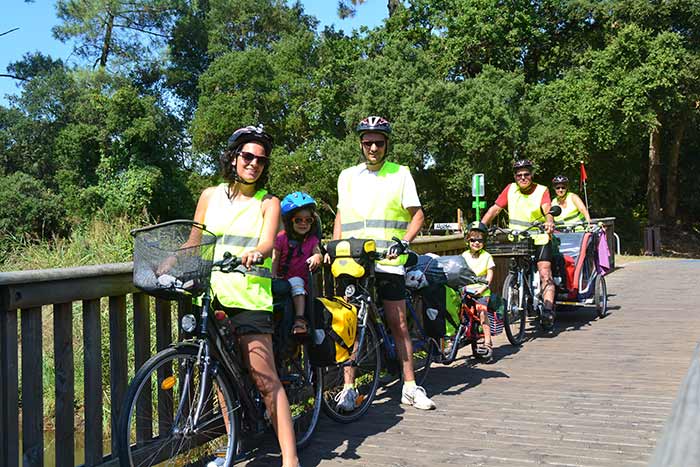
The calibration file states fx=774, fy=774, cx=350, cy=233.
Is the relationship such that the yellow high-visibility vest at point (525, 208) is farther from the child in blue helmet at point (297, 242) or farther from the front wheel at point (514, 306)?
the child in blue helmet at point (297, 242)

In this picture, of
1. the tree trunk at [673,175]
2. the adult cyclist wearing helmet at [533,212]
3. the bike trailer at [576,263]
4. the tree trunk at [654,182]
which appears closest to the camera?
the adult cyclist wearing helmet at [533,212]

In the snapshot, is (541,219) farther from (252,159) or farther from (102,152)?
(102,152)

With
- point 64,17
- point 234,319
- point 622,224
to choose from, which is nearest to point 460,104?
point 622,224

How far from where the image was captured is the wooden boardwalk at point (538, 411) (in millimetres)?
4523

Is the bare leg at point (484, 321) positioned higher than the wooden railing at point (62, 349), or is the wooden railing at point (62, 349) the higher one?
the wooden railing at point (62, 349)

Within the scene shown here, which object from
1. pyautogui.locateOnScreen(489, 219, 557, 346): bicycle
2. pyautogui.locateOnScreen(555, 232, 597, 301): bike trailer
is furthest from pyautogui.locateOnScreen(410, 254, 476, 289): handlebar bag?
pyautogui.locateOnScreen(555, 232, 597, 301): bike trailer

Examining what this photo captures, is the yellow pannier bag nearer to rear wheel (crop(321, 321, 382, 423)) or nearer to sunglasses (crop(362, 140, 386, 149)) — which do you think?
rear wheel (crop(321, 321, 382, 423))

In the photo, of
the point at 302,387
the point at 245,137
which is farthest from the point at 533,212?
the point at 245,137

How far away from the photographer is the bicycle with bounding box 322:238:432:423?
205 inches

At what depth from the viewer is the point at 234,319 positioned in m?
3.92

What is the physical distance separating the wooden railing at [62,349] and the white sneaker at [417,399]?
6.61 ft

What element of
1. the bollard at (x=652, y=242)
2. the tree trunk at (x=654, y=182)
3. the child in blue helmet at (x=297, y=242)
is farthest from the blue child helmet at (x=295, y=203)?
the tree trunk at (x=654, y=182)

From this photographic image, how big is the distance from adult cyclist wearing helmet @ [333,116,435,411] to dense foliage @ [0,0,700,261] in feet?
62.4

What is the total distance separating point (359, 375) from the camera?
5629mm
